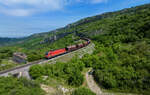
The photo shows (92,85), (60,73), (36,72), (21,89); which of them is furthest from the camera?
(60,73)

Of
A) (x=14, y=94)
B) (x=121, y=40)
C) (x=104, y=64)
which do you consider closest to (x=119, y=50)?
(x=104, y=64)

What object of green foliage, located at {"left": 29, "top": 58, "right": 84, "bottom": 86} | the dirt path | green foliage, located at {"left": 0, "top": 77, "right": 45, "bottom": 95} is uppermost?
green foliage, located at {"left": 0, "top": 77, "right": 45, "bottom": 95}

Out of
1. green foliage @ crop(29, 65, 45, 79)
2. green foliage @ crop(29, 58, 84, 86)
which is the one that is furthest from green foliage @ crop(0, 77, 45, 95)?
green foliage @ crop(29, 58, 84, 86)

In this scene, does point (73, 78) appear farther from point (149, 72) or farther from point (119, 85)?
point (149, 72)

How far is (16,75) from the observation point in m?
18.0

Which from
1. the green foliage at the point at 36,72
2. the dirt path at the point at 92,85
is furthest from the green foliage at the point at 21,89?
the dirt path at the point at 92,85

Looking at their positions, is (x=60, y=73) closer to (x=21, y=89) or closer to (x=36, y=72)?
(x=36, y=72)

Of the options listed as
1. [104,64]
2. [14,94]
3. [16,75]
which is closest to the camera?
[14,94]

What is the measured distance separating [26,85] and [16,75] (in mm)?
9132

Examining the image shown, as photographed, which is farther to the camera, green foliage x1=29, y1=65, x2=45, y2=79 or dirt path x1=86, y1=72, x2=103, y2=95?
green foliage x1=29, y1=65, x2=45, y2=79

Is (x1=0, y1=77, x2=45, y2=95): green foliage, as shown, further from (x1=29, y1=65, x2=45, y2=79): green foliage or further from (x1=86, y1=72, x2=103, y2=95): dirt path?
(x1=86, y1=72, x2=103, y2=95): dirt path

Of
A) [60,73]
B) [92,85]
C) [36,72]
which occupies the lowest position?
[92,85]

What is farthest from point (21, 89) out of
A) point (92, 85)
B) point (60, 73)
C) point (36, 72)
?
point (92, 85)

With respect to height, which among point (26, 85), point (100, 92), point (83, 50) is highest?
point (83, 50)
